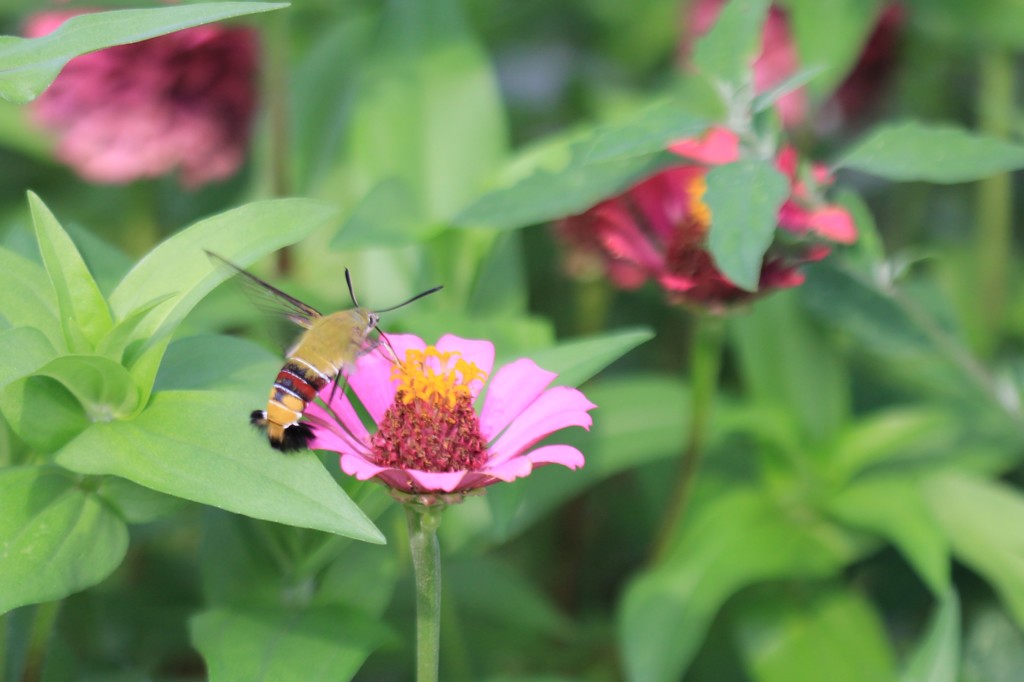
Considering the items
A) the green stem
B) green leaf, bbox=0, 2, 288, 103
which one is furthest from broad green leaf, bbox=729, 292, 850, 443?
green leaf, bbox=0, 2, 288, 103

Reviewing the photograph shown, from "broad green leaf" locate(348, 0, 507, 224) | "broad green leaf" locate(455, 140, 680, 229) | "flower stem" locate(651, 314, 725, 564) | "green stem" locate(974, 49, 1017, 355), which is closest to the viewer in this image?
"broad green leaf" locate(455, 140, 680, 229)

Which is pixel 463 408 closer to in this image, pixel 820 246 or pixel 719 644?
pixel 820 246

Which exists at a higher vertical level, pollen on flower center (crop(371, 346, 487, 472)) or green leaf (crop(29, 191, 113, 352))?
green leaf (crop(29, 191, 113, 352))

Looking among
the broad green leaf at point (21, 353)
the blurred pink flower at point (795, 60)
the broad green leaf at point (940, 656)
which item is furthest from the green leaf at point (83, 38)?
the blurred pink flower at point (795, 60)

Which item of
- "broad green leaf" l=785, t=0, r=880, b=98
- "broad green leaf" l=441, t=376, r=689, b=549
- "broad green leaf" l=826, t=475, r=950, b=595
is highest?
"broad green leaf" l=785, t=0, r=880, b=98

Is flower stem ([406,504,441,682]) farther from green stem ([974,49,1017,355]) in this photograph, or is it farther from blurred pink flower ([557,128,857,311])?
green stem ([974,49,1017,355])

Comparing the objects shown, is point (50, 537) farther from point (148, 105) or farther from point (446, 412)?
point (148, 105)
